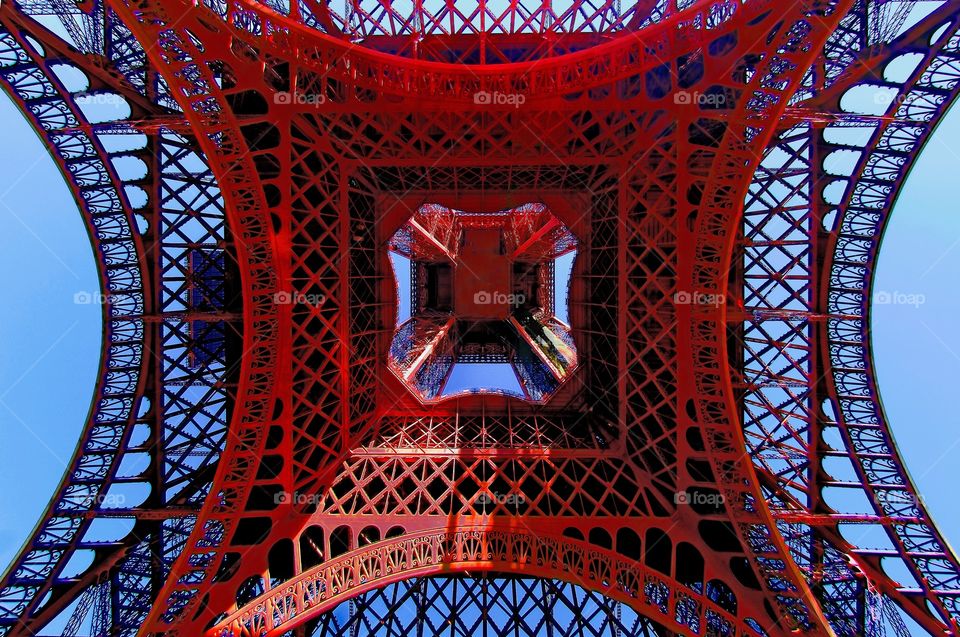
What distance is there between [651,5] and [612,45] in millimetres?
2477

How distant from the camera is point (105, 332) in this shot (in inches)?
462

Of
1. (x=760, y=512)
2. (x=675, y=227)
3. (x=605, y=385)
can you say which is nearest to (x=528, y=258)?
(x=605, y=385)

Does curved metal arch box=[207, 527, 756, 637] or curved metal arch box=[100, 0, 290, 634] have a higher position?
curved metal arch box=[100, 0, 290, 634]

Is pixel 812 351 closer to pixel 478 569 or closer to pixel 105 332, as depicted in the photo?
pixel 478 569

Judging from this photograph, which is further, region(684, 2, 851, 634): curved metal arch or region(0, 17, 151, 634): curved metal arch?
region(0, 17, 151, 634): curved metal arch

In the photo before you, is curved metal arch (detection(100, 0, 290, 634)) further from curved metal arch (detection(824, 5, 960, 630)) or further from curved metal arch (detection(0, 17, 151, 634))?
curved metal arch (detection(824, 5, 960, 630))

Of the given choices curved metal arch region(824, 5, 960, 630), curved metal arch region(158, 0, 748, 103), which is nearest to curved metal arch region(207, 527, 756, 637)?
curved metal arch region(824, 5, 960, 630)

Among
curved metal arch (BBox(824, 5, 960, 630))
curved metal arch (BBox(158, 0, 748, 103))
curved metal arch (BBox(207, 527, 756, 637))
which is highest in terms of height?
curved metal arch (BBox(158, 0, 748, 103))

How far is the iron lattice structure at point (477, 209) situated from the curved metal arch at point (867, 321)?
58 mm

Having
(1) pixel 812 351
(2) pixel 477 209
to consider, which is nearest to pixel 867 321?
(1) pixel 812 351

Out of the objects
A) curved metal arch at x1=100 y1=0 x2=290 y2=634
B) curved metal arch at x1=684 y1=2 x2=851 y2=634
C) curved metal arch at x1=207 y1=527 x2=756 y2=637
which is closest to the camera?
curved metal arch at x1=684 y1=2 x2=851 y2=634

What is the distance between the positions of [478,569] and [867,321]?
10923 millimetres

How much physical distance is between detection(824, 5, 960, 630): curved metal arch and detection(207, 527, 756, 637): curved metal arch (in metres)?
4.33

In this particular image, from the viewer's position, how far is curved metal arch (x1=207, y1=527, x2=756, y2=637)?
932cm
